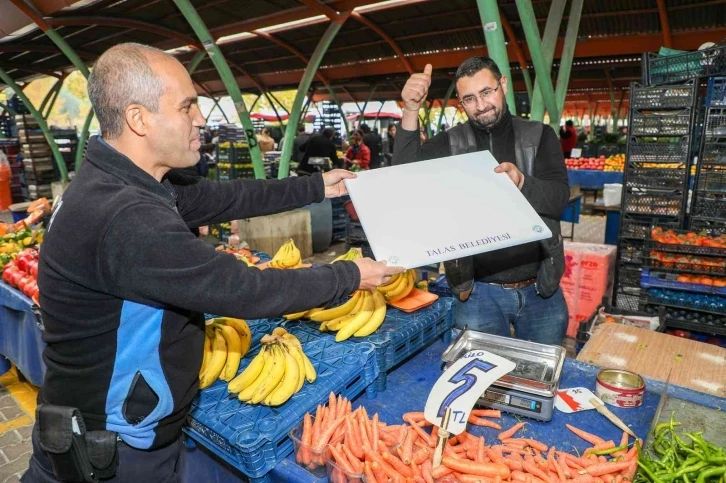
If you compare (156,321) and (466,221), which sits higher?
(466,221)

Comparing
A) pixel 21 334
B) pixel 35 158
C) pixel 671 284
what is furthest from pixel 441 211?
pixel 35 158

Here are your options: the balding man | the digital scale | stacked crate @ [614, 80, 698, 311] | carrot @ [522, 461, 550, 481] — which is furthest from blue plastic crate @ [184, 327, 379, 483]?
stacked crate @ [614, 80, 698, 311]

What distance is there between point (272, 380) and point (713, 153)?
5107mm

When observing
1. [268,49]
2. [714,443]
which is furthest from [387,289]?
[268,49]

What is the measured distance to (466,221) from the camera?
1.99 metres

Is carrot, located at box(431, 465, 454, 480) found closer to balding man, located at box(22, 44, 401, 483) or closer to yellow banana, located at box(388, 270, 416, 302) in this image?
balding man, located at box(22, 44, 401, 483)

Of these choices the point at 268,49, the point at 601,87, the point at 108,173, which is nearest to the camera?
the point at 108,173

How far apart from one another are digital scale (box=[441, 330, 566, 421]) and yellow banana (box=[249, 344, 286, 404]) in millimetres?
751

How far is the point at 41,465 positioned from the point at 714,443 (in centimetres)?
257

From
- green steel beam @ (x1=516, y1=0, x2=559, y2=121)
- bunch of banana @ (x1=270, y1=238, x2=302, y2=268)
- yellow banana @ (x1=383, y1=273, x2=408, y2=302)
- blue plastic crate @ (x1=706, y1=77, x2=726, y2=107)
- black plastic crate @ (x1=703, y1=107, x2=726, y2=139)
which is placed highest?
green steel beam @ (x1=516, y1=0, x2=559, y2=121)

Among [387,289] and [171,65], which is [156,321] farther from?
[387,289]

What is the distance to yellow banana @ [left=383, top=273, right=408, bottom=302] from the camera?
2.58m

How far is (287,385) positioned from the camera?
1819 mm

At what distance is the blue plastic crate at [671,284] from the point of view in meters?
4.23
